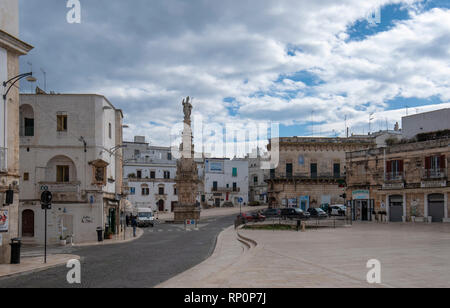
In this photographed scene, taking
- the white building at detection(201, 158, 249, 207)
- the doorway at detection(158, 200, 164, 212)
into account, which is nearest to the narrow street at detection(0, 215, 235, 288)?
the doorway at detection(158, 200, 164, 212)

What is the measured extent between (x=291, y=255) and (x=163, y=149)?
81.4 metres

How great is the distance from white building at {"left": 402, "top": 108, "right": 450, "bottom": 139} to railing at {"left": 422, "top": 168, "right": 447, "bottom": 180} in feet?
27.7

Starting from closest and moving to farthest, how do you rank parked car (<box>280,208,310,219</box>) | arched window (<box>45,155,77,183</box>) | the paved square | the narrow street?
the paved square, the narrow street, arched window (<box>45,155,77,183</box>), parked car (<box>280,208,310,219</box>)

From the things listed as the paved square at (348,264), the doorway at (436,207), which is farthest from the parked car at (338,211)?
the paved square at (348,264)

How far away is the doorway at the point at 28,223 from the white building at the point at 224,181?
51521mm

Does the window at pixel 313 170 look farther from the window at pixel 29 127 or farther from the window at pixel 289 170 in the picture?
the window at pixel 29 127

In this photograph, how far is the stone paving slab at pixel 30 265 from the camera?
16.0m

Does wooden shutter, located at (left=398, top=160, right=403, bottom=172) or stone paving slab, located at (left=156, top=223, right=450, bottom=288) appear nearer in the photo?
→ stone paving slab, located at (left=156, top=223, right=450, bottom=288)

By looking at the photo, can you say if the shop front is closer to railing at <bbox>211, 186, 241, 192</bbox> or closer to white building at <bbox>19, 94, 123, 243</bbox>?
white building at <bbox>19, 94, 123, 243</bbox>

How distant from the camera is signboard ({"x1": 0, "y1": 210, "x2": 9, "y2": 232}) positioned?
1791 centimetres

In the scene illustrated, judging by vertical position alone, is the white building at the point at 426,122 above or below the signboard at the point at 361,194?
above
